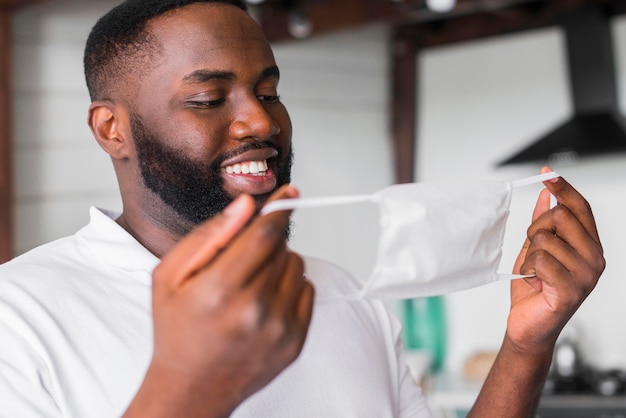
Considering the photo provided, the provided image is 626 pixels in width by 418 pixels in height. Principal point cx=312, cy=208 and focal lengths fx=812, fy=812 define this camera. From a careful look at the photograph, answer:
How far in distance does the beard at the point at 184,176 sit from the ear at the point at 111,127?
0.09 ft

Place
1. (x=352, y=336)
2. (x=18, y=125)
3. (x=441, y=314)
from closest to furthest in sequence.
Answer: (x=352, y=336) → (x=18, y=125) → (x=441, y=314)

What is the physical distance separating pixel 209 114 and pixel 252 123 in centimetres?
6

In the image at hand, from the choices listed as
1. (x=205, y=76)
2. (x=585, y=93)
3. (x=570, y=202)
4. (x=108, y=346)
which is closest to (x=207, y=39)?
(x=205, y=76)

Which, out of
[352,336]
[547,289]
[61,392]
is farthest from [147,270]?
[547,289]

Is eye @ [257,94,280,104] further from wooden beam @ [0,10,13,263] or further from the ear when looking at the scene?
wooden beam @ [0,10,13,263]

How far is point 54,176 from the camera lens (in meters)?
2.99

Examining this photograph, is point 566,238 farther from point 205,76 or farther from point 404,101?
point 404,101

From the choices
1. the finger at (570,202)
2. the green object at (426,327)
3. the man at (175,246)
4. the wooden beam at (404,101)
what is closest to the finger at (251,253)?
the man at (175,246)

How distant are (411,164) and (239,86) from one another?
3.00m

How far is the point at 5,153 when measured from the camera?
9.21 ft

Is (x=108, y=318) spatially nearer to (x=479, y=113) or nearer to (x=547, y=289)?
(x=547, y=289)

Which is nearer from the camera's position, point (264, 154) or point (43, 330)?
point (43, 330)

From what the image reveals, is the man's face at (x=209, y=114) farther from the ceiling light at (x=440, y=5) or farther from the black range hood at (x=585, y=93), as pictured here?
the black range hood at (x=585, y=93)

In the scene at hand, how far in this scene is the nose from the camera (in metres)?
1.08
